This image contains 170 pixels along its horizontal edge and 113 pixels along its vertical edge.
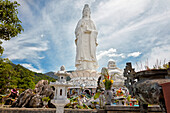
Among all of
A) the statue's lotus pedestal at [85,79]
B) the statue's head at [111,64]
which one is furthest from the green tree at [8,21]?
the statue's head at [111,64]

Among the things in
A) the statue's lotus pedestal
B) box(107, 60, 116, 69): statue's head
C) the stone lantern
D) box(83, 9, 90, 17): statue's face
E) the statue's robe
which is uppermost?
box(83, 9, 90, 17): statue's face

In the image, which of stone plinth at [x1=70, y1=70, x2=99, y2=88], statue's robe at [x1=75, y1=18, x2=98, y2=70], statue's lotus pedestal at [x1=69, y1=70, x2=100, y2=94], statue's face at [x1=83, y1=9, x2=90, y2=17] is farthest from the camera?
statue's face at [x1=83, y1=9, x2=90, y2=17]

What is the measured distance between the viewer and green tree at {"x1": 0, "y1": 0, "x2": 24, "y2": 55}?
3.94 m

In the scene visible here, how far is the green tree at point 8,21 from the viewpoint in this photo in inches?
155

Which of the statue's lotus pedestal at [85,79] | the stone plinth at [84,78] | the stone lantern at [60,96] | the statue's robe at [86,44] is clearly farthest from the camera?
the statue's robe at [86,44]

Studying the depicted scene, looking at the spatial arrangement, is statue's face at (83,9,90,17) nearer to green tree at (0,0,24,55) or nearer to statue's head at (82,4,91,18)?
statue's head at (82,4,91,18)

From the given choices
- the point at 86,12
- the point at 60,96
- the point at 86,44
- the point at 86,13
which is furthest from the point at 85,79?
the point at 86,12

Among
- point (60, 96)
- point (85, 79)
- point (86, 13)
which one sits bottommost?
point (60, 96)

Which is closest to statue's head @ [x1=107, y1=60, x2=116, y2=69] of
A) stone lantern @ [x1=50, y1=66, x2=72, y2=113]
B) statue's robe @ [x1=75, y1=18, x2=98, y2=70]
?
statue's robe @ [x1=75, y1=18, x2=98, y2=70]

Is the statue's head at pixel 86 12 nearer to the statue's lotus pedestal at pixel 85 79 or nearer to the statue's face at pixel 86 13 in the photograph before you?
the statue's face at pixel 86 13

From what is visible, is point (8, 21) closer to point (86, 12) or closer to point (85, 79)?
point (85, 79)

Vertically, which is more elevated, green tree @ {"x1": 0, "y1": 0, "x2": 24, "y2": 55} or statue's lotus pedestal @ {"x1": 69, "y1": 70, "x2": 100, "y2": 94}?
green tree @ {"x1": 0, "y1": 0, "x2": 24, "y2": 55}

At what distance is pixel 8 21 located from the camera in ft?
13.7

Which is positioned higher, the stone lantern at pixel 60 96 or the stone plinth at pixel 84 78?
the stone plinth at pixel 84 78
